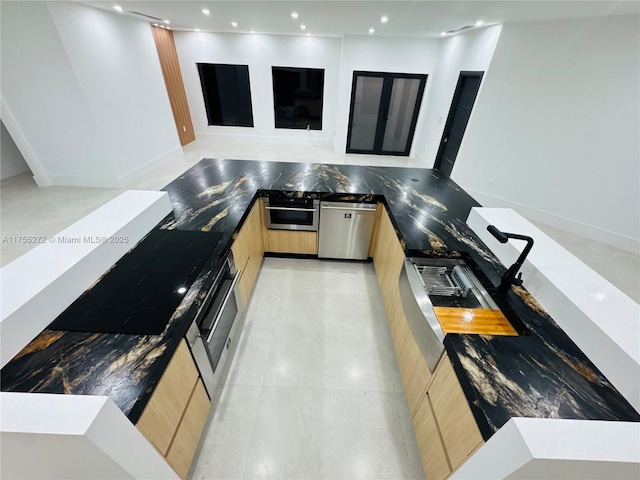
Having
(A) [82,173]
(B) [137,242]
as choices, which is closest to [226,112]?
(A) [82,173]

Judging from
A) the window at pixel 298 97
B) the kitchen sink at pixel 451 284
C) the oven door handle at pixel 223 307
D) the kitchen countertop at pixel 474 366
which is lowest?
the oven door handle at pixel 223 307

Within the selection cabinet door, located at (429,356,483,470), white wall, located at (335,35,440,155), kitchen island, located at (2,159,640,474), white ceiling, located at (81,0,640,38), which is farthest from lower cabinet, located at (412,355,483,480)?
white wall, located at (335,35,440,155)

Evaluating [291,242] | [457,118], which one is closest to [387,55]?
[457,118]

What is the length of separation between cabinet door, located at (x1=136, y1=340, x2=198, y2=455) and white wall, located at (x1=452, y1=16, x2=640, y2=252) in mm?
4709

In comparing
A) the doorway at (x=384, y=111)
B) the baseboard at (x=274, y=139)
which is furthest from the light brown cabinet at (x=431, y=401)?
the baseboard at (x=274, y=139)

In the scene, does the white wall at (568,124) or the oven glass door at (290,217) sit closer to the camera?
the oven glass door at (290,217)

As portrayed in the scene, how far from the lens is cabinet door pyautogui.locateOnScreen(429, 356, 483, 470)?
92cm

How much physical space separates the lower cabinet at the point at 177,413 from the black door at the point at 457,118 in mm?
5180

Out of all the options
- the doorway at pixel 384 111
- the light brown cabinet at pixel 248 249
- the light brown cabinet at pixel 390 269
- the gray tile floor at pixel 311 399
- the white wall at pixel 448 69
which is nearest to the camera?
the gray tile floor at pixel 311 399

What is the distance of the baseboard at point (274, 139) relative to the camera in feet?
23.4

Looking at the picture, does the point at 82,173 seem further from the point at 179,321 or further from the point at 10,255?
the point at 179,321

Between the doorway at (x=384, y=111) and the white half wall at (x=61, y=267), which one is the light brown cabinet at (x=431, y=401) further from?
the doorway at (x=384, y=111)

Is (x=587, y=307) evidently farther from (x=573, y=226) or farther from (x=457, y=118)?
(x=457, y=118)

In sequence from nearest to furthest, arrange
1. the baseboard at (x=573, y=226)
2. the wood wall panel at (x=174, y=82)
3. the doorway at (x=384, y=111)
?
the baseboard at (x=573, y=226), the wood wall panel at (x=174, y=82), the doorway at (x=384, y=111)
